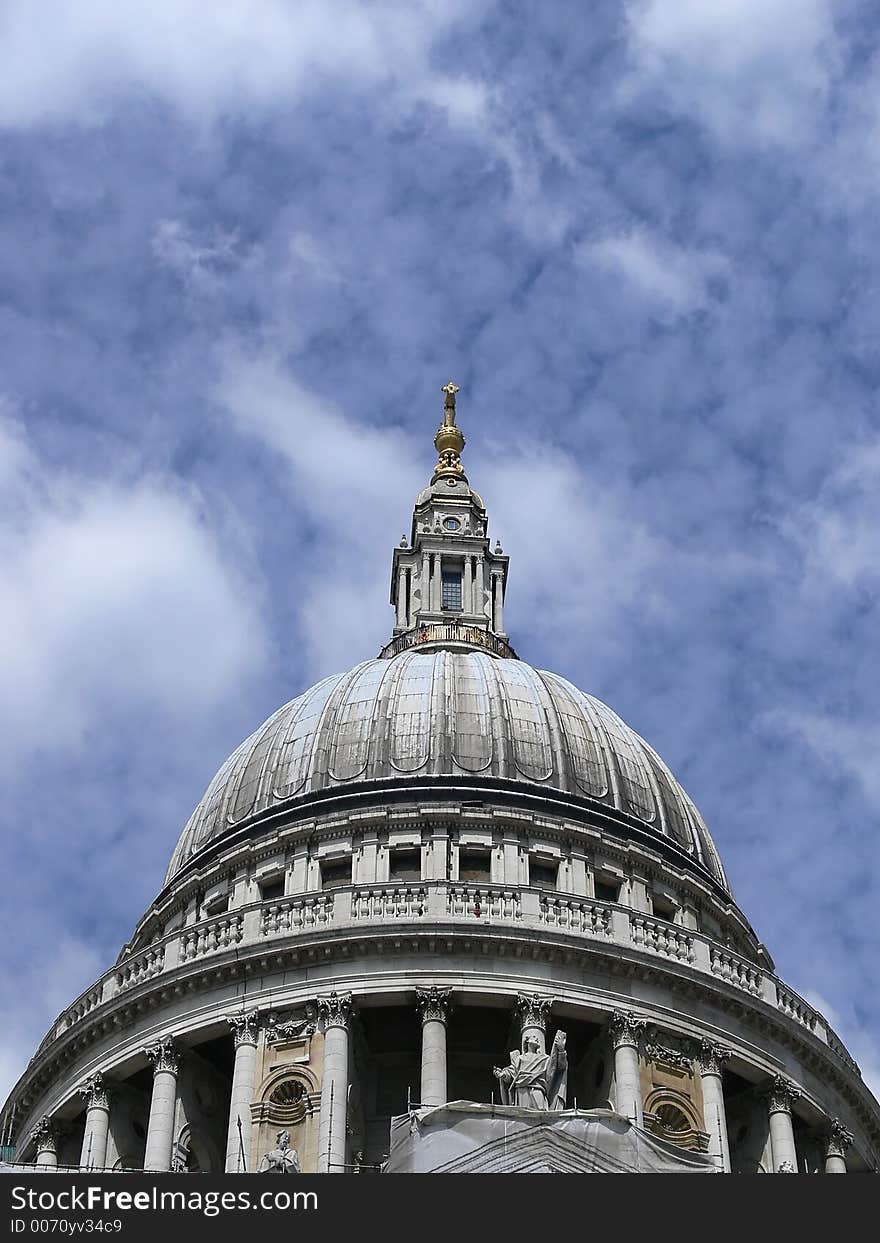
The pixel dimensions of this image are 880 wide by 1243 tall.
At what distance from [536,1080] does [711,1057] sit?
30.0 feet

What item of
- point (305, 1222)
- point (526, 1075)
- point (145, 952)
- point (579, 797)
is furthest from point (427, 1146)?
point (579, 797)

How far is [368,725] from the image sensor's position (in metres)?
Result: 67.4

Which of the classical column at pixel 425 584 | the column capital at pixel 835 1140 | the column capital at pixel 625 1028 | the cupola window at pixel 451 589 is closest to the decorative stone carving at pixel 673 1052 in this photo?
the column capital at pixel 625 1028

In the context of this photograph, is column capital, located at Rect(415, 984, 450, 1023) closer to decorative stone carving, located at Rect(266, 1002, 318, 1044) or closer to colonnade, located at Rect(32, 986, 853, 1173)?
colonnade, located at Rect(32, 986, 853, 1173)

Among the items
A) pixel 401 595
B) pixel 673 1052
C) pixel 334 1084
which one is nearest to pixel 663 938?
pixel 673 1052

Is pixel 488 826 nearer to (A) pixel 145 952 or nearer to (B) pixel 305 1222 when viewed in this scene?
(A) pixel 145 952

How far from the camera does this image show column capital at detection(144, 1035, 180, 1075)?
56.2 m

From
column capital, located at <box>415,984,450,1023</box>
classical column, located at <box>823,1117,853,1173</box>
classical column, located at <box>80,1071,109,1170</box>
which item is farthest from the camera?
classical column, located at <box>823,1117,853,1173</box>

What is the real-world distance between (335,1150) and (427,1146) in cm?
790

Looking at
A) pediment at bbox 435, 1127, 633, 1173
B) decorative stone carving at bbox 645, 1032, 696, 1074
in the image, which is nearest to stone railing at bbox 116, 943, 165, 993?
decorative stone carving at bbox 645, 1032, 696, 1074

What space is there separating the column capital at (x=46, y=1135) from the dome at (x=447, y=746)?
11993 mm

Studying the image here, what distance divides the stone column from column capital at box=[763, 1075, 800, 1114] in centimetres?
2595

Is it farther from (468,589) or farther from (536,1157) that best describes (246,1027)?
(468,589)

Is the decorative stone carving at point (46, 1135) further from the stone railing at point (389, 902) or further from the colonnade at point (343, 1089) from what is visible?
the stone railing at point (389, 902)
